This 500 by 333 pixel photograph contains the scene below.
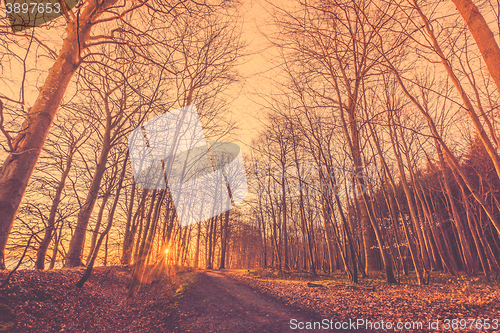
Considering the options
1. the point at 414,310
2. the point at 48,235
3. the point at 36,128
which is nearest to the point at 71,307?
the point at 48,235

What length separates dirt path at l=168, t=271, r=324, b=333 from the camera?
13.6 feet

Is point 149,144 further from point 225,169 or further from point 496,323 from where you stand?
point 225,169

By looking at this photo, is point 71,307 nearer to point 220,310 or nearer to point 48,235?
point 48,235

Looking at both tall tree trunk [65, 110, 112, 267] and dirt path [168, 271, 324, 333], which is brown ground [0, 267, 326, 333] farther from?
A: tall tree trunk [65, 110, 112, 267]

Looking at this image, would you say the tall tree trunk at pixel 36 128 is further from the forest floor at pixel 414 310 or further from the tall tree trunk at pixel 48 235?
the forest floor at pixel 414 310

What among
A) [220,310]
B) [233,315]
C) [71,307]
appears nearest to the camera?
[71,307]

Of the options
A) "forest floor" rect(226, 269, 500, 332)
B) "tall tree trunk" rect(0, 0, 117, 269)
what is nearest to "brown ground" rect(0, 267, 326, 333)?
"forest floor" rect(226, 269, 500, 332)

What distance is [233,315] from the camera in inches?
194

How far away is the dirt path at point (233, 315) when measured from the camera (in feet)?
13.6

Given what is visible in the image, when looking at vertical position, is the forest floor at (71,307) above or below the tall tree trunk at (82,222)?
below

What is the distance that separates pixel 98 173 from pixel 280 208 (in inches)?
576

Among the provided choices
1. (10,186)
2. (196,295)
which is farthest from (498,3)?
(196,295)

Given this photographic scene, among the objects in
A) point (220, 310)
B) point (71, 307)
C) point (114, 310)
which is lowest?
point (220, 310)

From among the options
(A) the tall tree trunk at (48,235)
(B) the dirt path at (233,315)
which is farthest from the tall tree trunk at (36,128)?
(B) the dirt path at (233,315)
